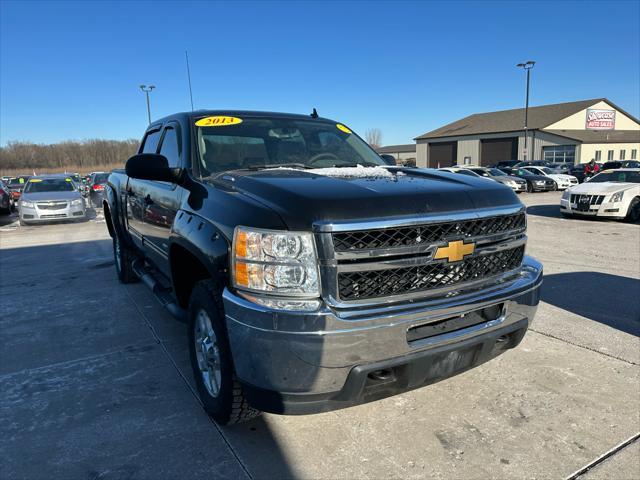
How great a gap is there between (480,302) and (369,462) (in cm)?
105

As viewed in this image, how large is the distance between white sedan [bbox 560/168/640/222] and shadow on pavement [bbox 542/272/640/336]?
6.56 metres

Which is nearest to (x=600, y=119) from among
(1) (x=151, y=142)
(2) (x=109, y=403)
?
(1) (x=151, y=142)

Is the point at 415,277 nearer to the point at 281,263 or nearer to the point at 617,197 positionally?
the point at 281,263

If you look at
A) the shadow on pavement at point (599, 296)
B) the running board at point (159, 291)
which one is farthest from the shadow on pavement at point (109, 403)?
the shadow on pavement at point (599, 296)

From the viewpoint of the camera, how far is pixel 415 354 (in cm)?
226

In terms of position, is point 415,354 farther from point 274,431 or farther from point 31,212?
point 31,212

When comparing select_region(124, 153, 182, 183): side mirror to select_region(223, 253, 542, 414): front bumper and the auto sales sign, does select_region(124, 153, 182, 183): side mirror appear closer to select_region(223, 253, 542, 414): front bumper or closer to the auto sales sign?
select_region(223, 253, 542, 414): front bumper

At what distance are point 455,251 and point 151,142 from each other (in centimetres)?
370

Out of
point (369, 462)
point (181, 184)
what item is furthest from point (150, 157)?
point (369, 462)

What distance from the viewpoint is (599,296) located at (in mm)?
5266

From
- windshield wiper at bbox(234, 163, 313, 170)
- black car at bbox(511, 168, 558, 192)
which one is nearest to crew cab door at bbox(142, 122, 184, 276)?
windshield wiper at bbox(234, 163, 313, 170)

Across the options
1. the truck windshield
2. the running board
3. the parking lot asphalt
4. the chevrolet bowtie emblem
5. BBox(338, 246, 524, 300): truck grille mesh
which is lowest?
the parking lot asphalt

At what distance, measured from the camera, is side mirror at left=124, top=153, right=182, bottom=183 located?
10.2 ft

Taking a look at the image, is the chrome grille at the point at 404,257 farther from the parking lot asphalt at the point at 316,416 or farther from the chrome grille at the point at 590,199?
the chrome grille at the point at 590,199
